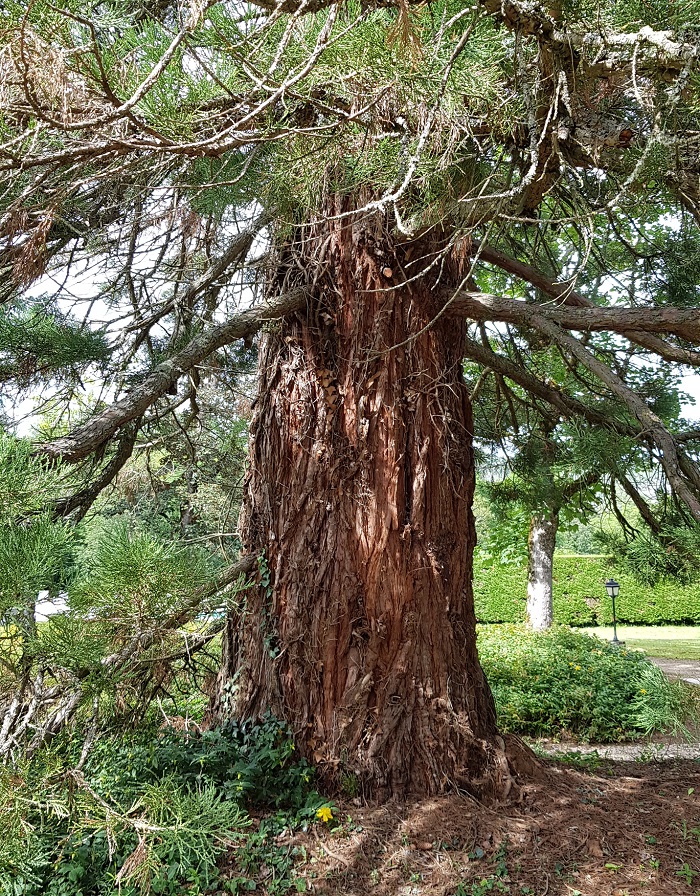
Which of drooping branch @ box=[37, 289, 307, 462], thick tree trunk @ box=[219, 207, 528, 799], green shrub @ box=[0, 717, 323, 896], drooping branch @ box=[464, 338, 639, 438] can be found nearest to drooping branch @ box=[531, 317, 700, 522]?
thick tree trunk @ box=[219, 207, 528, 799]

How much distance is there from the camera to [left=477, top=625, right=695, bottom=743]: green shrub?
583cm

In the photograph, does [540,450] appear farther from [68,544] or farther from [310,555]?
[68,544]

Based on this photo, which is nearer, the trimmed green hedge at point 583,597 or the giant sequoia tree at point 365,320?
the giant sequoia tree at point 365,320

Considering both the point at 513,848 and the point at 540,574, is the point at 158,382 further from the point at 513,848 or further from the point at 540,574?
the point at 540,574

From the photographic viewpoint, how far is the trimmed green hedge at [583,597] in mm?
14844

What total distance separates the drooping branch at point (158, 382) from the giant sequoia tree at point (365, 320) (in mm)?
11

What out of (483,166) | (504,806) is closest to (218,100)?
(483,166)

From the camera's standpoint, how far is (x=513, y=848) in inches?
105

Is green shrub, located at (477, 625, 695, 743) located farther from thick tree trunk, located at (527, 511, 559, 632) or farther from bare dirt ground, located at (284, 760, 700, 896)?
thick tree trunk, located at (527, 511, 559, 632)

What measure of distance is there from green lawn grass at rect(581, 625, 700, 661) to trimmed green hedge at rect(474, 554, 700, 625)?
0.71ft

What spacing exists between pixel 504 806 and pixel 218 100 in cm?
302

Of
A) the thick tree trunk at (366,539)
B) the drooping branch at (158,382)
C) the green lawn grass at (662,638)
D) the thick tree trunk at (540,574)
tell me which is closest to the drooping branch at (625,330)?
the thick tree trunk at (366,539)

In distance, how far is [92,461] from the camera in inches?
111

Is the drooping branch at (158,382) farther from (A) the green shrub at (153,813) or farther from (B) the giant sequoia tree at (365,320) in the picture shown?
(A) the green shrub at (153,813)
